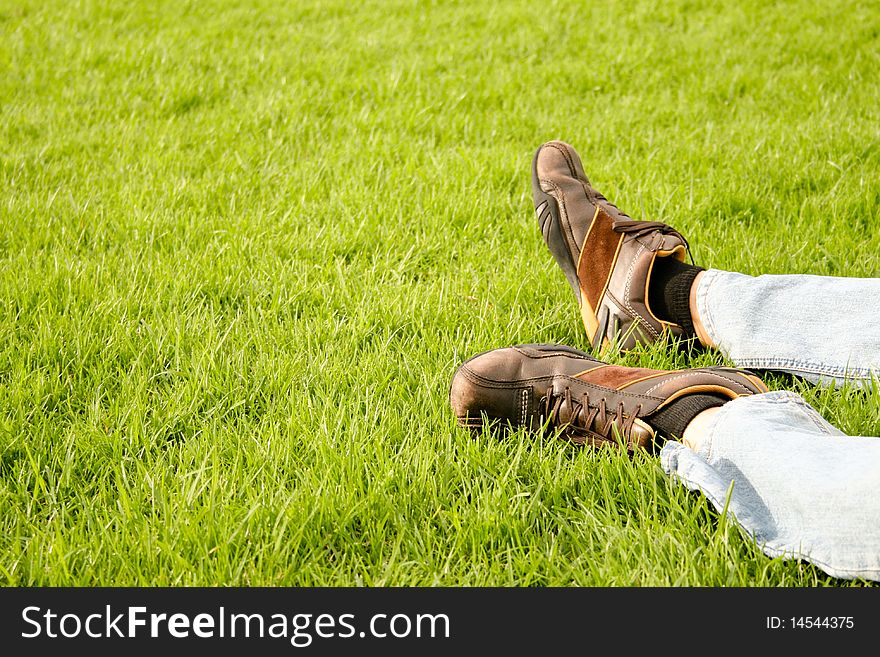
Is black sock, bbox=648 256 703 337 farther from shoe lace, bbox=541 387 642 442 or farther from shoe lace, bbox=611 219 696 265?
shoe lace, bbox=541 387 642 442

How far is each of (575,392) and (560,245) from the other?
2.85 feet


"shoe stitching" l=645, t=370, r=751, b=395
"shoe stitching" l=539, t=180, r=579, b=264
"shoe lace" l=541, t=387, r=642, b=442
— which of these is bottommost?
"shoe lace" l=541, t=387, r=642, b=442

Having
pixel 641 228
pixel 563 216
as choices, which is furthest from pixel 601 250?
pixel 563 216

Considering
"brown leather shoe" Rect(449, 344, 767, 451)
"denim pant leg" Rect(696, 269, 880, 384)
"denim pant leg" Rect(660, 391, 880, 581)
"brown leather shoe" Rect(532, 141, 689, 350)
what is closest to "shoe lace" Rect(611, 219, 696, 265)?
"brown leather shoe" Rect(532, 141, 689, 350)

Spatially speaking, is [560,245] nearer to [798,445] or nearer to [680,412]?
[680,412]

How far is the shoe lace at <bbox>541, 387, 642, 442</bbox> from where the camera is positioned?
6.07 ft

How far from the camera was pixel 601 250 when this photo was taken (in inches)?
98.7

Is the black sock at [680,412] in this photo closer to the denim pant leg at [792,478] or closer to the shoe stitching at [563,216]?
the denim pant leg at [792,478]

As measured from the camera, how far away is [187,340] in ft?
7.66

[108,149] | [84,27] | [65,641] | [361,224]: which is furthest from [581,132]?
[84,27]

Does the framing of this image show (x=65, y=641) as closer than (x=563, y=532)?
Yes

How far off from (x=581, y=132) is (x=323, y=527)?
2892mm

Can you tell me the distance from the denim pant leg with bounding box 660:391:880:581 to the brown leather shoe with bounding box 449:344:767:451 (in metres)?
0.13

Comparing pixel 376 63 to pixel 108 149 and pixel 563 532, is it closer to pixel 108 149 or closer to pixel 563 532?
pixel 108 149
